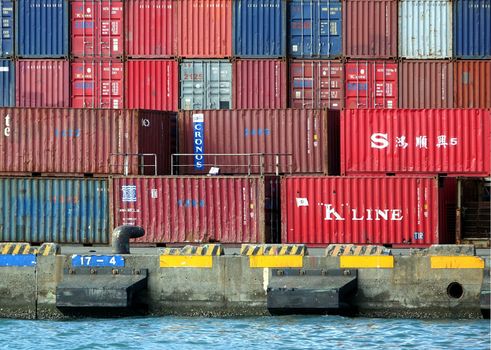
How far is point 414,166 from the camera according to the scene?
3528 cm

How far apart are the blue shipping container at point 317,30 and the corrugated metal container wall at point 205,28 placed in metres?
2.28

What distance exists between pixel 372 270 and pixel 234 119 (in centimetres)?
945

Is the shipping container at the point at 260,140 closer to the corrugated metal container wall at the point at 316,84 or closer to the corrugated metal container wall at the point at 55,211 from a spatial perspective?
the corrugated metal container wall at the point at 55,211

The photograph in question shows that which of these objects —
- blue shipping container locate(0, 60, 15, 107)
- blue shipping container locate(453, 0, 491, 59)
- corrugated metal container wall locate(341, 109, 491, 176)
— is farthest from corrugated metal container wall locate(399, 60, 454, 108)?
blue shipping container locate(0, 60, 15, 107)

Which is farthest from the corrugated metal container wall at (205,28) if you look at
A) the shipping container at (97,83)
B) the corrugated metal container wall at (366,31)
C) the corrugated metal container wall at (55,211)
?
the corrugated metal container wall at (55,211)

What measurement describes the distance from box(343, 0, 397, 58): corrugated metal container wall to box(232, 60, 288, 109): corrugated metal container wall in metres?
2.53

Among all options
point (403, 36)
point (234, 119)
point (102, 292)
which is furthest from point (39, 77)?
point (102, 292)

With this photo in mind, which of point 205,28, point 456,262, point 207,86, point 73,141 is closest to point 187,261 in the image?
point 456,262

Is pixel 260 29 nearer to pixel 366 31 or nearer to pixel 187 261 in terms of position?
pixel 366 31

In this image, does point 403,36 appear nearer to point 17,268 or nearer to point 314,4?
point 314,4

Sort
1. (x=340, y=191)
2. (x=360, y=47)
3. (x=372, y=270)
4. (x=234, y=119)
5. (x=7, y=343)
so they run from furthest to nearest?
(x=360, y=47)
(x=234, y=119)
(x=340, y=191)
(x=372, y=270)
(x=7, y=343)

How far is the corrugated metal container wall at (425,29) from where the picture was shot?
4228cm

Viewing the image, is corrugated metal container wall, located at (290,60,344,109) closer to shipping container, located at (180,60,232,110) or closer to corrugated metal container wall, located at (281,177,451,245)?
shipping container, located at (180,60,232,110)

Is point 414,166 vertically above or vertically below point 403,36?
below
